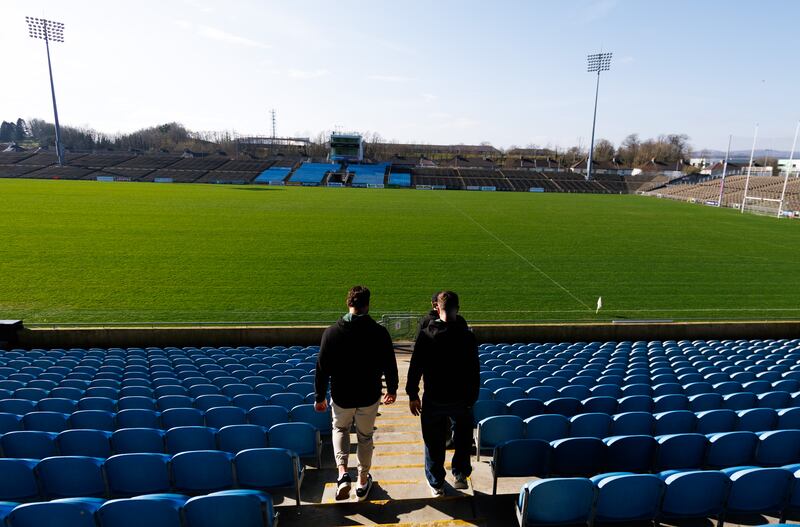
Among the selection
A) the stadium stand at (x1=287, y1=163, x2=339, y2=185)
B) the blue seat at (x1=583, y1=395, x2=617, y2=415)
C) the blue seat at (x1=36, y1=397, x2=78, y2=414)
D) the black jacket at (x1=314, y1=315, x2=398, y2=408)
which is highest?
the stadium stand at (x1=287, y1=163, x2=339, y2=185)

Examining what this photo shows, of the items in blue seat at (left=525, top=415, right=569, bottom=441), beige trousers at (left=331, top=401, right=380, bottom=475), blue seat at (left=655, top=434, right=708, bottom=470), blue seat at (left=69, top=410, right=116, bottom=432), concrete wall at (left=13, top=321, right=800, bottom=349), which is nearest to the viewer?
beige trousers at (left=331, top=401, right=380, bottom=475)

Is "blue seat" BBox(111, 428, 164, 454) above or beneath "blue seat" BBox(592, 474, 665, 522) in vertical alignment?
beneath

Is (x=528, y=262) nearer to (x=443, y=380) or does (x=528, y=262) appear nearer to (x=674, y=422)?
(x=674, y=422)

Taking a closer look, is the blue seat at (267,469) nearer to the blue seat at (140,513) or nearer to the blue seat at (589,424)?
the blue seat at (140,513)

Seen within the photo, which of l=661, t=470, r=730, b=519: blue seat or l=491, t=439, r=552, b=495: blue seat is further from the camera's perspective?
l=491, t=439, r=552, b=495: blue seat

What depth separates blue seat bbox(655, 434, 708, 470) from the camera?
4.35 metres

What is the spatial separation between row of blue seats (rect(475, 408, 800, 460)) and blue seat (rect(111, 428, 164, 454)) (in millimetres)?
3463

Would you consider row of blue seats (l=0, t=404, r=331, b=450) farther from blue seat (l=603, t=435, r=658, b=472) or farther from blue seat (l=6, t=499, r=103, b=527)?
blue seat (l=603, t=435, r=658, b=472)

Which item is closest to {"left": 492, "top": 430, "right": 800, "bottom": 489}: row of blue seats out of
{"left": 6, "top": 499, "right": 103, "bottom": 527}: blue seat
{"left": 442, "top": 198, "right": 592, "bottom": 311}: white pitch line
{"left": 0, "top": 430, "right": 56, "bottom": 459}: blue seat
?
{"left": 6, "top": 499, "right": 103, "bottom": 527}: blue seat

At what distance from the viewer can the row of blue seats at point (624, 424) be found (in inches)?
200

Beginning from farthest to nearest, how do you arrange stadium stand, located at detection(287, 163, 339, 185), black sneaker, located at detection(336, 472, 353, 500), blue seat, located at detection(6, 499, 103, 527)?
stadium stand, located at detection(287, 163, 339, 185) < black sneaker, located at detection(336, 472, 353, 500) < blue seat, located at detection(6, 499, 103, 527)

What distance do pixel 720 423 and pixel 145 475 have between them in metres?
6.21

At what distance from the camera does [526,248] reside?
86.6ft

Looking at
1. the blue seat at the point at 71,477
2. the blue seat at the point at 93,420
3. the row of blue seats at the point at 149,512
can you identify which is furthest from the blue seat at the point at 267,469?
the blue seat at the point at 93,420
